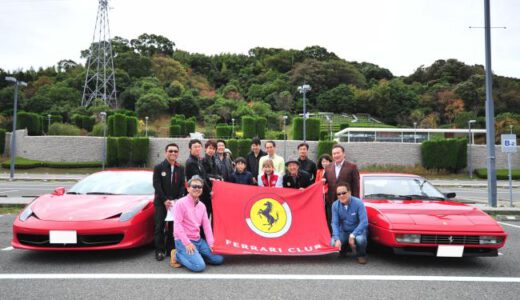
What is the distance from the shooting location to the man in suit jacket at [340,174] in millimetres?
6105

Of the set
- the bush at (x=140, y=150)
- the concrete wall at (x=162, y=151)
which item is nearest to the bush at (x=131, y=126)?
the concrete wall at (x=162, y=151)

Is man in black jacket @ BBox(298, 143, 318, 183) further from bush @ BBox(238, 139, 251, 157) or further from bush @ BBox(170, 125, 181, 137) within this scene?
bush @ BBox(170, 125, 181, 137)

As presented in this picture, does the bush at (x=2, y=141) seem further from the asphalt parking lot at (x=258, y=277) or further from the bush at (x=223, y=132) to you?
the asphalt parking lot at (x=258, y=277)

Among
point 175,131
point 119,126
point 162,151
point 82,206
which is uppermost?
point 119,126

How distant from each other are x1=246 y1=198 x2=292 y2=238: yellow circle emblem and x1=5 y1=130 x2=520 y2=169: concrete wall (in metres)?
29.6

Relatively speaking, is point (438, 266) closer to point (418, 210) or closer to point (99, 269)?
point (418, 210)

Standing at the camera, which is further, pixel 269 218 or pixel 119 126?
pixel 119 126

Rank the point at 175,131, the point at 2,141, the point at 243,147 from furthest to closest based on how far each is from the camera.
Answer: the point at 175,131, the point at 2,141, the point at 243,147

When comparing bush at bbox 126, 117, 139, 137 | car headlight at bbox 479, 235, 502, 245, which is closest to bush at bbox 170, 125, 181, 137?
bush at bbox 126, 117, 139, 137

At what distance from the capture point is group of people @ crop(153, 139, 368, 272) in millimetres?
5051

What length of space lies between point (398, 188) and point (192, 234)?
3.49 meters

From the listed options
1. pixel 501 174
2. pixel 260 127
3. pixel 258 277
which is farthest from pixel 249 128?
pixel 258 277

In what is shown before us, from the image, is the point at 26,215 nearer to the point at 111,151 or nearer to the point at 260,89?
the point at 111,151

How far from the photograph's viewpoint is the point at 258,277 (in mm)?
4617
